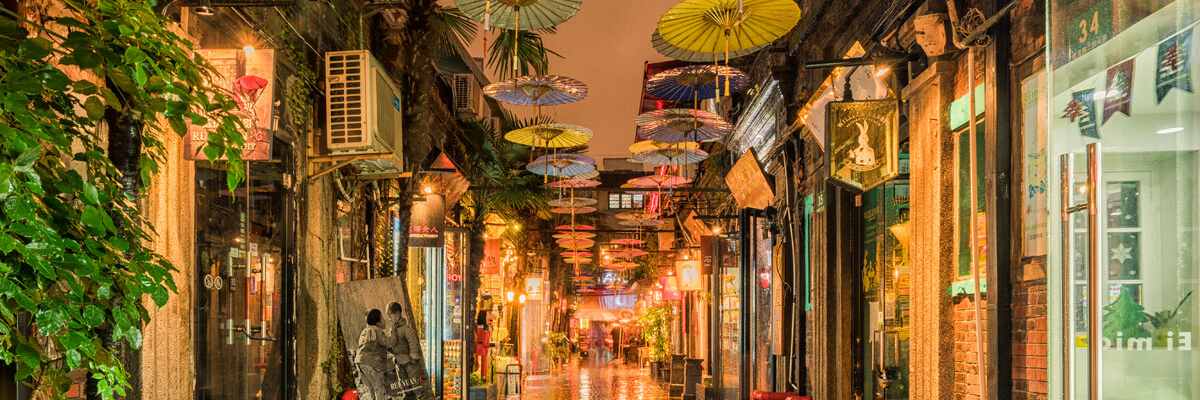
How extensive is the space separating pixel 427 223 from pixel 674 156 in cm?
302

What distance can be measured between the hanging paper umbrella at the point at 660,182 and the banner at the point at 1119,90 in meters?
10.9

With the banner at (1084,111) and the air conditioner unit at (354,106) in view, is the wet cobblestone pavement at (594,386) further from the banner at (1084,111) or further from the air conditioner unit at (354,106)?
the banner at (1084,111)

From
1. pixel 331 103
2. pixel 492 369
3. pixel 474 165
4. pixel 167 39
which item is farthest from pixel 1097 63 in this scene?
pixel 492 369

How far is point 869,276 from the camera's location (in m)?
8.25

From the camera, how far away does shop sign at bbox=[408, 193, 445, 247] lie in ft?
38.3

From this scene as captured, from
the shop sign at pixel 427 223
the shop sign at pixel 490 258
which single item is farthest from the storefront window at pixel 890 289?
the shop sign at pixel 490 258

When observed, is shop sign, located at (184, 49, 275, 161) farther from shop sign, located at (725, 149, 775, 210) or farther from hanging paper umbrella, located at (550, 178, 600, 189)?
hanging paper umbrella, located at (550, 178, 600, 189)

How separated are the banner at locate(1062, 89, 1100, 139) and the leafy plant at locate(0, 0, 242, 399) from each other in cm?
262

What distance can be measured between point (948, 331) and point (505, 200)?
1163 cm

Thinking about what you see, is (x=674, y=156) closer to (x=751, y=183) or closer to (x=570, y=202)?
(x=751, y=183)

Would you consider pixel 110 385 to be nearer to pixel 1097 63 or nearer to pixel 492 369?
pixel 1097 63

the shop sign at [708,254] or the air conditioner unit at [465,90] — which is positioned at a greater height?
the air conditioner unit at [465,90]

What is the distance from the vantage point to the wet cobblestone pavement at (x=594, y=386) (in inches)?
788

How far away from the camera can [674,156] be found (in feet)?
38.5
